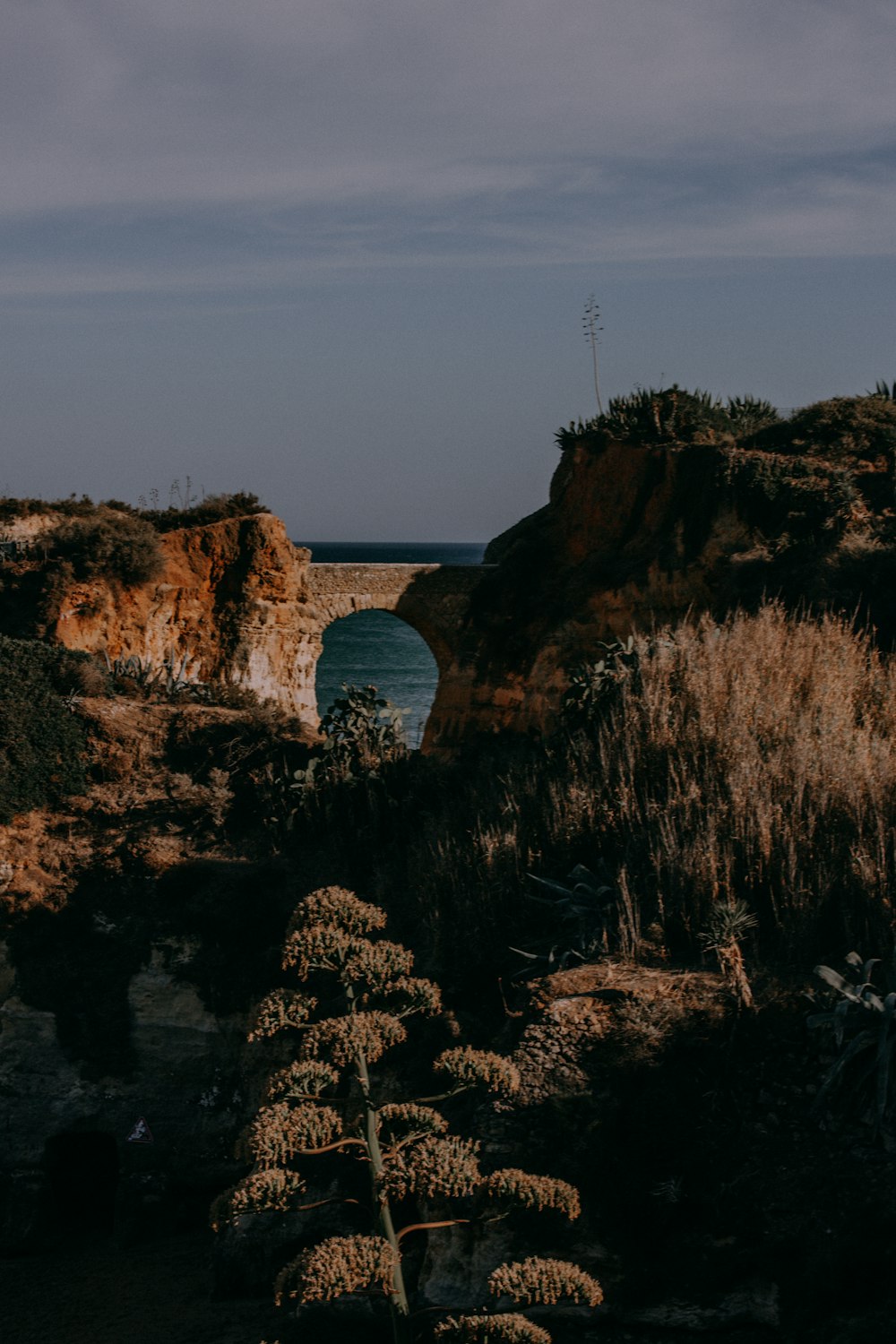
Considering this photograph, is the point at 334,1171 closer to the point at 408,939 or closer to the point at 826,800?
the point at 408,939

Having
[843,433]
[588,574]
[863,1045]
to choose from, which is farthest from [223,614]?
[863,1045]

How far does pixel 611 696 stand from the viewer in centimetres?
1137

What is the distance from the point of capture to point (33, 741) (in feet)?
44.2

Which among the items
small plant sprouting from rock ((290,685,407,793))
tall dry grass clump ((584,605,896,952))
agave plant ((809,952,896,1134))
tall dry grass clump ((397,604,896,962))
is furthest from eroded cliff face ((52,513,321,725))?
agave plant ((809,952,896,1134))

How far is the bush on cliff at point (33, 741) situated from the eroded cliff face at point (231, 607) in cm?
1353

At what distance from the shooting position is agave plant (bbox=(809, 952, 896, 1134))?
6469 mm

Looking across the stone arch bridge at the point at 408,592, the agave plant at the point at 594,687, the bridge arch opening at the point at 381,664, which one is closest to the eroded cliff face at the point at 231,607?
the stone arch bridge at the point at 408,592

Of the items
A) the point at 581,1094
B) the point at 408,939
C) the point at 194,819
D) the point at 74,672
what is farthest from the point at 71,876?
the point at 581,1094

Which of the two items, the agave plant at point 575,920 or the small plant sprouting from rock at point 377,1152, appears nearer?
the small plant sprouting from rock at point 377,1152

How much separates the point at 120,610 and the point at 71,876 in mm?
15388

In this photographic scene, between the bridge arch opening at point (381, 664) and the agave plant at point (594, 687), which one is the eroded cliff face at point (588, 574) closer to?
the agave plant at point (594, 687)

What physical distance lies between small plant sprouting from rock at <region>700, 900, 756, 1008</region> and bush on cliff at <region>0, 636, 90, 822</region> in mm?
8460

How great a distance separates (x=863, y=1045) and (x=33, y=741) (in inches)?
400

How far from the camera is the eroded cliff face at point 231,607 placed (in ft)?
93.1
